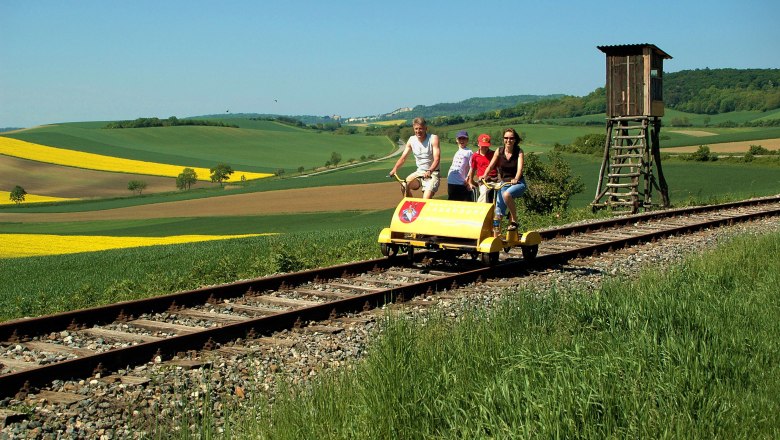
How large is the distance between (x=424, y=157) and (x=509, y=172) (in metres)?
1.38

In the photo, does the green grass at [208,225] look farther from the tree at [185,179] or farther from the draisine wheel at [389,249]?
the tree at [185,179]

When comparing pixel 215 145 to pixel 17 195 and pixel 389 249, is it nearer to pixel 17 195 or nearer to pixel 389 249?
pixel 17 195

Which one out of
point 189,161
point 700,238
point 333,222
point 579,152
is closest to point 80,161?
point 189,161

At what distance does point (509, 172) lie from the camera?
45.8 ft

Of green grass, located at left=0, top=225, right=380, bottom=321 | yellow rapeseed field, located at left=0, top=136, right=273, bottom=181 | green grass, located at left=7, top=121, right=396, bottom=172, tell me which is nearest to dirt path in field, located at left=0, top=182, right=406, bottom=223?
green grass, located at left=0, top=225, right=380, bottom=321

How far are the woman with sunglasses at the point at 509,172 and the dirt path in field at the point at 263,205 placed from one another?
38.6 metres

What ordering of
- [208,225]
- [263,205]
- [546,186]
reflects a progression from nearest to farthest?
[546,186] → [208,225] → [263,205]

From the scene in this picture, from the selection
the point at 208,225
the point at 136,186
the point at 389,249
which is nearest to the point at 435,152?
the point at 389,249

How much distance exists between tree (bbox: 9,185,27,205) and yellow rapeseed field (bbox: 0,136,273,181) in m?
23.8

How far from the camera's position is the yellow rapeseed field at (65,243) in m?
37.1

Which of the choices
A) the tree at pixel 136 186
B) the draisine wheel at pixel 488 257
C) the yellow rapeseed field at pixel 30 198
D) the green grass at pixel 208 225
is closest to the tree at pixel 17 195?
the yellow rapeseed field at pixel 30 198

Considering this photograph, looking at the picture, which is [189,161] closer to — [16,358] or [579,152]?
[579,152]

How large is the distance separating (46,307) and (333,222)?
1364 inches

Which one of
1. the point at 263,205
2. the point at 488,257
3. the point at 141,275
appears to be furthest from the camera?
the point at 263,205
